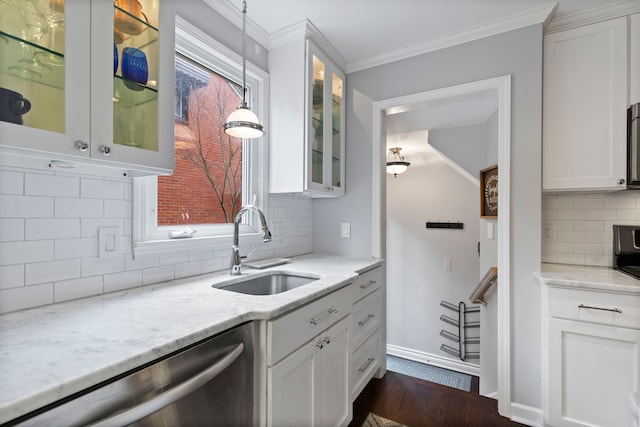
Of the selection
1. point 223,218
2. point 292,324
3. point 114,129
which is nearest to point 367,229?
point 223,218

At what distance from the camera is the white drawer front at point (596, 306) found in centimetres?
152

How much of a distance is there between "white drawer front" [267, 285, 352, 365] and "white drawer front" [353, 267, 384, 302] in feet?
0.85

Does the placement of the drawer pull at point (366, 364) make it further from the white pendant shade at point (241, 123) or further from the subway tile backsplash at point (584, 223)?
the white pendant shade at point (241, 123)

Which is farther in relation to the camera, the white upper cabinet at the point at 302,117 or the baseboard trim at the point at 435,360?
the baseboard trim at the point at 435,360

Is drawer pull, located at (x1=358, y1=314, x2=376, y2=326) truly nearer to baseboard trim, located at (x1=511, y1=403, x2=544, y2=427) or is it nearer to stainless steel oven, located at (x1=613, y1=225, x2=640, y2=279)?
baseboard trim, located at (x1=511, y1=403, x2=544, y2=427)

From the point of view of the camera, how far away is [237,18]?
5.94 ft

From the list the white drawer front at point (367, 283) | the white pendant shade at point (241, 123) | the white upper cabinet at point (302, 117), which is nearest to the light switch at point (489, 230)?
the white drawer front at point (367, 283)

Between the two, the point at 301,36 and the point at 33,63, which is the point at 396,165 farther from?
the point at 33,63

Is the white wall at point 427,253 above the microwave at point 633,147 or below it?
below

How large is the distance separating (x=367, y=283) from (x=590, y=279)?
1.23m

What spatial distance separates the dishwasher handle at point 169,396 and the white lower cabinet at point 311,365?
19cm

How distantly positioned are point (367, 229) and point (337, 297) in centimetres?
94

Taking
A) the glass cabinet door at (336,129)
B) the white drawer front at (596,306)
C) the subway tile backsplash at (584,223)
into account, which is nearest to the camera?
the white drawer front at (596,306)

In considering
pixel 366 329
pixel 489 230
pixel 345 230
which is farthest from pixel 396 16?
pixel 366 329
